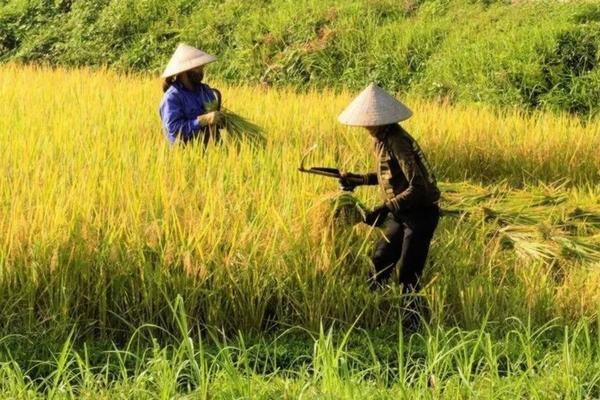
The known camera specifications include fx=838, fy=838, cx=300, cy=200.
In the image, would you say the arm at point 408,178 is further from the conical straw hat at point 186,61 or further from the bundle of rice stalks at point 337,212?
the conical straw hat at point 186,61

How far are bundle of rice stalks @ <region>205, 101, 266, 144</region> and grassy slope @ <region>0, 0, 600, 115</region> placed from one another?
297 cm

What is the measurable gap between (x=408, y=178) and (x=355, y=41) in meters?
5.62

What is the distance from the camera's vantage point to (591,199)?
4180mm

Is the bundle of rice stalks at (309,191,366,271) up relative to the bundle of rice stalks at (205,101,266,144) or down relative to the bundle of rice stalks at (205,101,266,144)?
down

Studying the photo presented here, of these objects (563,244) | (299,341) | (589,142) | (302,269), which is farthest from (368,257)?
(589,142)

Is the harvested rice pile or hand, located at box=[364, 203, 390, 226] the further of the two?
the harvested rice pile

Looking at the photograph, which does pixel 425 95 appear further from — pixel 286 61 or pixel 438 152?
pixel 438 152

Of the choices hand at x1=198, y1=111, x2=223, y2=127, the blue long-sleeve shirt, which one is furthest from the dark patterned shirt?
the blue long-sleeve shirt

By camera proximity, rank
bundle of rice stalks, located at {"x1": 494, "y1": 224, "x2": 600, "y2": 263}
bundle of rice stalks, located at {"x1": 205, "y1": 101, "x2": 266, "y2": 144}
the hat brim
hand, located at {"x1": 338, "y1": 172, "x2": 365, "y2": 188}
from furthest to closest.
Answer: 1. bundle of rice stalks, located at {"x1": 205, "y1": 101, "x2": 266, "y2": 144}
2. the hat brim
3. bundle of rice stalks, located at {"x1": 494, "y1": 224, "x2": 600, "y2": 263}
4. hand, located at {"x1": 338, "y1": 172, "x2": 365, "y2": 188}

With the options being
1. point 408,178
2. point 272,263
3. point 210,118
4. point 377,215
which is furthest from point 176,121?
point 408,178

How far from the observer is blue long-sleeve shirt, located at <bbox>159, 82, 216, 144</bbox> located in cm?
412

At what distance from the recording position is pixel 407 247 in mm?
3070

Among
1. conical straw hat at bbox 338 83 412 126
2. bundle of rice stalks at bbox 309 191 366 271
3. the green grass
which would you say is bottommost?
the green grass

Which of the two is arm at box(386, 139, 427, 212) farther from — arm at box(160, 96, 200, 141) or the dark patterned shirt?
arm at box(160, 96, 200, 141)
